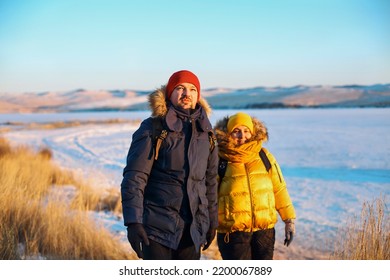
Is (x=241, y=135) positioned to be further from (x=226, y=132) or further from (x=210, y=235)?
(x=210, y=235)

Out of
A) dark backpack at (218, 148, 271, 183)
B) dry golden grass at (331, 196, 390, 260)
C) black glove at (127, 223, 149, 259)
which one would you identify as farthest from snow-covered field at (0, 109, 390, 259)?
black glove at (127, 223, 149, 259)

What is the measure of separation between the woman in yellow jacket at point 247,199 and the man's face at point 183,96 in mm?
512

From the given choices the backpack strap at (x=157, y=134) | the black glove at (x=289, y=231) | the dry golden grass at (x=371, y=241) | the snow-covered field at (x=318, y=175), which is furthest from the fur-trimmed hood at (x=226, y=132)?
the dry golden grass at (x=371, y=241)

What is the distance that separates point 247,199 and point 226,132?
0.47 m

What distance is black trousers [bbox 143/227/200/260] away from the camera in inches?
94.4

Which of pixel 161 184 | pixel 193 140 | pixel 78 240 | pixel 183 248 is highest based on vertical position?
pixel 193 140

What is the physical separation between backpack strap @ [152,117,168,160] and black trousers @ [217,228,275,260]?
0.84 meters

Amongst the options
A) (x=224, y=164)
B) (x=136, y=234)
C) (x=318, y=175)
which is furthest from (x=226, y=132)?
(x=318, y=175)

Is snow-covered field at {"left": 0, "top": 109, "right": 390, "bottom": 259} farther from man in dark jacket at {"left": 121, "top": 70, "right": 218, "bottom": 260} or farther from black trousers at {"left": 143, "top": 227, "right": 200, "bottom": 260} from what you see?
black trousers at {"left": 143, "top": 227, "right": 200, "bottom": 260}

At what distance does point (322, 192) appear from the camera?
27.1 ft

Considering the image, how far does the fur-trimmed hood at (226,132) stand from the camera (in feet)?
9.68
